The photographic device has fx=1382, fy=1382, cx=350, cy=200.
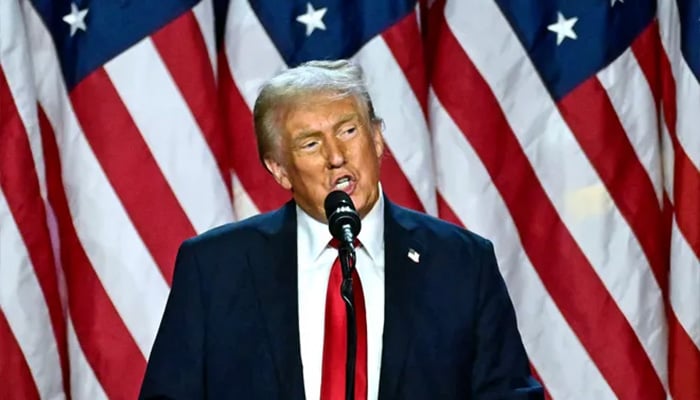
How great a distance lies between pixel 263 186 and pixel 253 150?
89 mm

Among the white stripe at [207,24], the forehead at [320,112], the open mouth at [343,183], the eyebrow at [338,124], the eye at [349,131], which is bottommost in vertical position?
the open mouth at [343,183]

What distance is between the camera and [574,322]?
333 centimetres

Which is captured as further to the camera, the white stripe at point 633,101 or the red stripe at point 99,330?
the white stripe at point 633,101

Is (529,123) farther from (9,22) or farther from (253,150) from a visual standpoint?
(9,22)

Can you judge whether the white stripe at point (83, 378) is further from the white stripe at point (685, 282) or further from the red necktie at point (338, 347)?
the white stripe at point (685, 282)

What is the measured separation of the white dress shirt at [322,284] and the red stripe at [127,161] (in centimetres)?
89

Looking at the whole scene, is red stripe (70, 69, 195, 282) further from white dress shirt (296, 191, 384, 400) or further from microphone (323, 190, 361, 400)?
microphone (323, 190, 361, 400)

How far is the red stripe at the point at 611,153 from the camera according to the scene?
329 centimetres

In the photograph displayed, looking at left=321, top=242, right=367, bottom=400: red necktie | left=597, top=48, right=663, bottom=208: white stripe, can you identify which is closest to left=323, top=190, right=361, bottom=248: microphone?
left=321, top=242, right=367, bottom=400: red necktie

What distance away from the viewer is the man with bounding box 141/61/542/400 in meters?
2.17

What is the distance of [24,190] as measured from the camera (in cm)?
310

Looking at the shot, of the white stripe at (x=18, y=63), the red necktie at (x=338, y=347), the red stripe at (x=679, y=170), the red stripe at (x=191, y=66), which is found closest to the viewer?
the red necktie at (x=338, y=347)

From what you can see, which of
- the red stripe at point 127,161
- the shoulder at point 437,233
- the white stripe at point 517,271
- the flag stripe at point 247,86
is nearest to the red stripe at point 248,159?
the flag stripe at point 247,86

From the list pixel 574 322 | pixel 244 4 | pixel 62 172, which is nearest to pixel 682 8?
pixel 574 322
